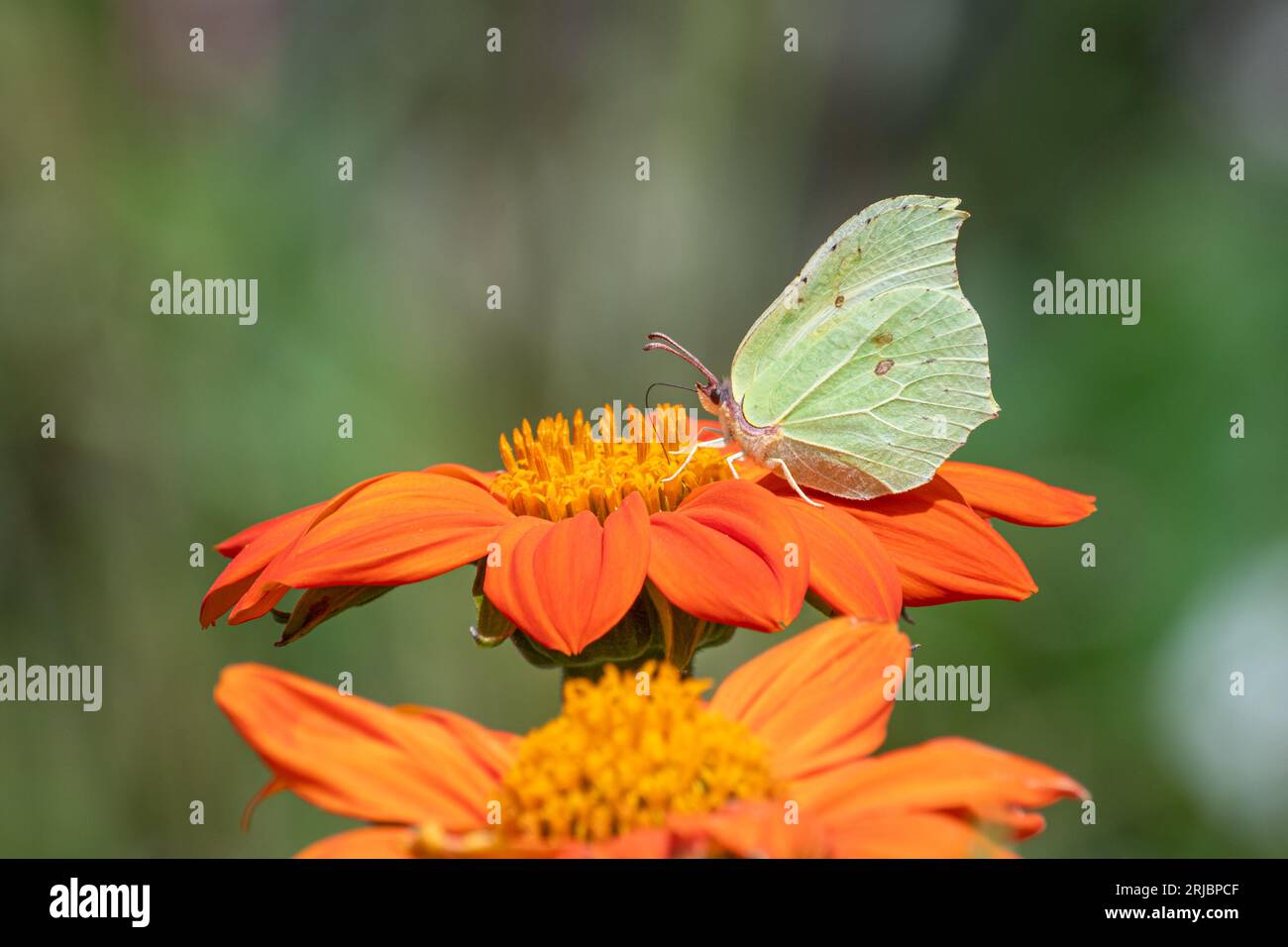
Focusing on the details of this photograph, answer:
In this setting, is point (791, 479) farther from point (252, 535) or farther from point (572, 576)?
point (252, 535)

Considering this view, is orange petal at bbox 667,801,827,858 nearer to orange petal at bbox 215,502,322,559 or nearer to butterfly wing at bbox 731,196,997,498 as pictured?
butterfly wing at bbox 731,196,997,498

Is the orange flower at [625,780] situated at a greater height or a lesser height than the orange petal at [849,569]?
lesser

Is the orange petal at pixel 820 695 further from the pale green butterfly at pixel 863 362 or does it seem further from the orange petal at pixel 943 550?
the pale green butterfly at pixel 863 362

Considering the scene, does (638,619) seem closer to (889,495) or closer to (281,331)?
(889,495)

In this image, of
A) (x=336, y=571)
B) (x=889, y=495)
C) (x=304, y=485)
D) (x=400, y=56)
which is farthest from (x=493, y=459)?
(x=336, y=571)
